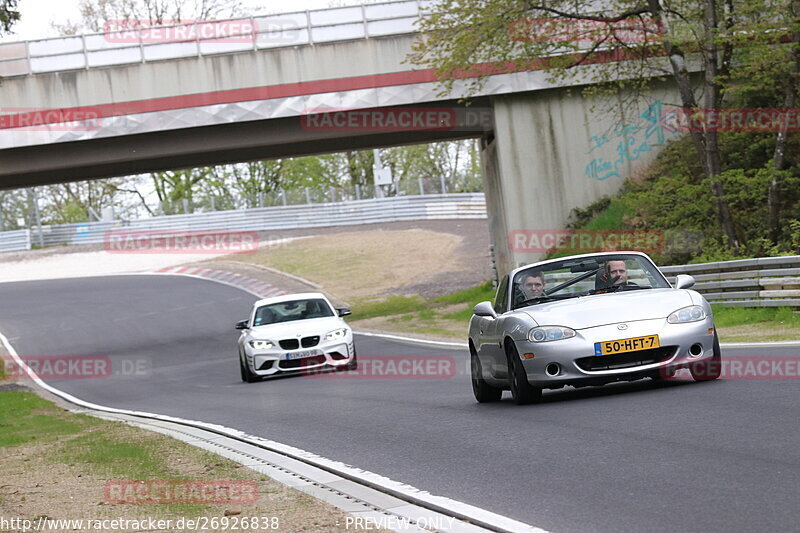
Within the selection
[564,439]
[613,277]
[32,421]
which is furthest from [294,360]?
[564,439]

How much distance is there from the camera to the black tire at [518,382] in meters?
11.1

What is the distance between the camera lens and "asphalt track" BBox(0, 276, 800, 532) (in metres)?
6.10

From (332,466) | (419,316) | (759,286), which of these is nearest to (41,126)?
(419,316)

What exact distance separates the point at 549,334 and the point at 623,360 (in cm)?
71

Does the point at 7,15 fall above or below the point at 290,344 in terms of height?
above

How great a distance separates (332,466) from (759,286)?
46.4ft

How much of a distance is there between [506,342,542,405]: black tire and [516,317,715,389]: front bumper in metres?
0.33

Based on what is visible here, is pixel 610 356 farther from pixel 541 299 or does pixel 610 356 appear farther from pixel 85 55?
pixel 85 55

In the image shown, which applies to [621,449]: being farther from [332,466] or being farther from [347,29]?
[347,29]

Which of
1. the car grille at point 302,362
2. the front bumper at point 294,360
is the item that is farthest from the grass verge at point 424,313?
the car grille at point 302,362

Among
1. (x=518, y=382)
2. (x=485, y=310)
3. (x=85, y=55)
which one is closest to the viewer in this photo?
(x=518, y=382)

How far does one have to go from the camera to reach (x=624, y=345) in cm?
1055

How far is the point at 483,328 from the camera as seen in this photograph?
1245 cm

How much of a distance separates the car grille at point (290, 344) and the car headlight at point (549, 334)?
10.7 m
